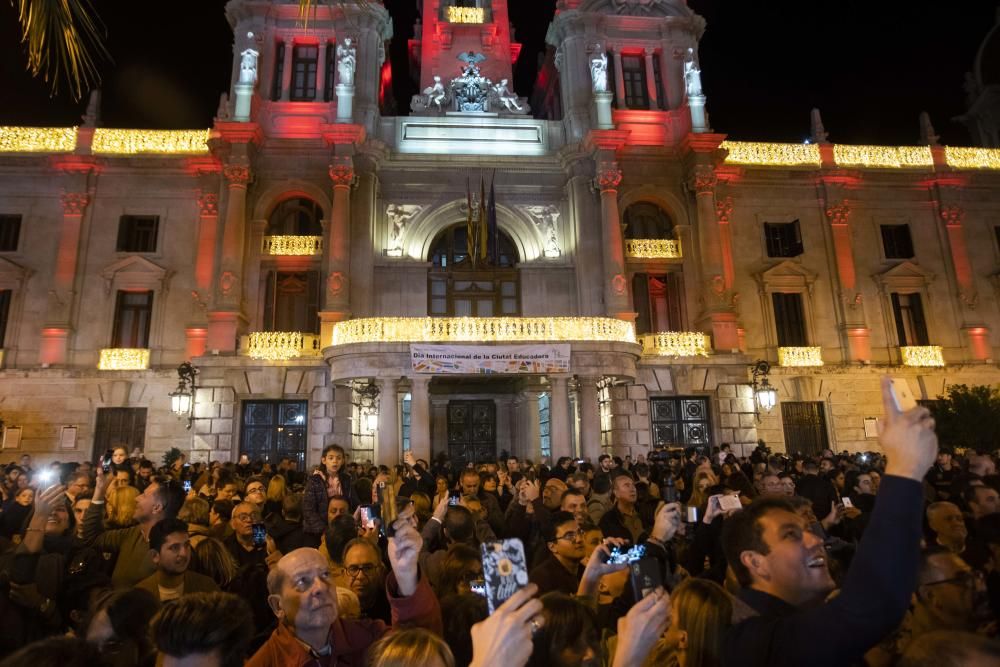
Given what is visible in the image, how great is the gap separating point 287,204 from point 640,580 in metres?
27.1

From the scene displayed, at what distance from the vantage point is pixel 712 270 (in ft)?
85.6

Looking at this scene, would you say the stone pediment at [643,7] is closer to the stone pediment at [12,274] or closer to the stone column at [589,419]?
the stone column at [589,419]

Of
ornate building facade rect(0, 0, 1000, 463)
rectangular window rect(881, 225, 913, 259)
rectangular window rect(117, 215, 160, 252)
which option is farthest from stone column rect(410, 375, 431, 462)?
rectangular window rect(881, 225, 913, 259)

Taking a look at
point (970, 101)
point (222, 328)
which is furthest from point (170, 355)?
point (970, 101)

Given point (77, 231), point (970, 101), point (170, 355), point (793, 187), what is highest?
point (970, 101)

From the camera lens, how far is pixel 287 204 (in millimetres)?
27094

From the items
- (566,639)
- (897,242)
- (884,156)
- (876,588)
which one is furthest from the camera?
(884,156)

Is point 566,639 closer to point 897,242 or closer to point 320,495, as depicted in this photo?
point 320,495

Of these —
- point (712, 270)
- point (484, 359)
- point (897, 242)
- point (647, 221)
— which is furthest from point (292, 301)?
point (897, 242)

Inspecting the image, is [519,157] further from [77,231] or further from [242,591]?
[242,591]

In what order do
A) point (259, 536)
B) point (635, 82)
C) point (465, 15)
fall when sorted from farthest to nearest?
point (465, 15), point (635, 82), point (259, 536)

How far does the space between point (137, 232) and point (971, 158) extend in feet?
128

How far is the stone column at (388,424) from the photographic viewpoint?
2050 centimetres

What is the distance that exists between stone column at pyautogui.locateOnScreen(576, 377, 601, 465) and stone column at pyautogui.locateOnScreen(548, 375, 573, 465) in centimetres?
59
